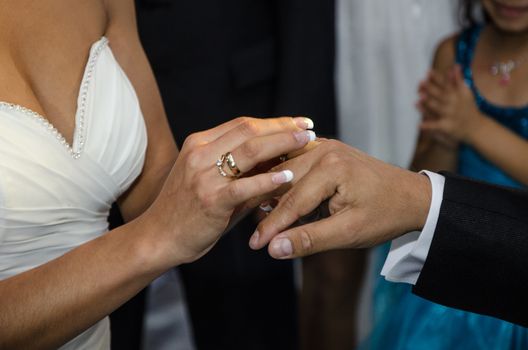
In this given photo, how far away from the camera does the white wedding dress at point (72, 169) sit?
3.96ft

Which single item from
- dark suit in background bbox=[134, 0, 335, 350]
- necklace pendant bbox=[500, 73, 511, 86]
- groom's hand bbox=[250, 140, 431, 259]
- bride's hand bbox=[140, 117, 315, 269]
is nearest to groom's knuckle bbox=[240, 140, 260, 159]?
bride's hand bbox=[140, 117, 315, 269]

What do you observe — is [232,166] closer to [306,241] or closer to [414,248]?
[306,241]

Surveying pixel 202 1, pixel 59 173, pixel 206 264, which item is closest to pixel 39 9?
pixel 59 173

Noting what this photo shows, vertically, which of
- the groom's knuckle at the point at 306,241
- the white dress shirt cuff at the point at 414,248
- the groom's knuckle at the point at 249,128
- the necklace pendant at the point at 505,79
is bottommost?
the necklace pendant at the point at 505,79

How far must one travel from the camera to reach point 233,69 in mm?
2100

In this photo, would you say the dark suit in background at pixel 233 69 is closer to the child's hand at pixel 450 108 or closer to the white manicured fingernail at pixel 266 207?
the child's hand at pixel 450 108

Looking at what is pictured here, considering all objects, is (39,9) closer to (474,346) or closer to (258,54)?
(258,54)

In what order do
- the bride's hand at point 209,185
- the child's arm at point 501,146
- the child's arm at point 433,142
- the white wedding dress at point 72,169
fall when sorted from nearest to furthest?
the bride's hand at point 209,185 → the white wedding dress at point 72,169 → the child's arm at point 501,146 → the child's arm at point 433,142

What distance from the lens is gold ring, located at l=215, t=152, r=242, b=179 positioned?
1.07 m

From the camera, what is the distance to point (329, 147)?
3.91 ft

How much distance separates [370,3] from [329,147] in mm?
1639

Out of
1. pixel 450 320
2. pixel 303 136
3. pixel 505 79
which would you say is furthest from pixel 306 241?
A: pixel 505 79

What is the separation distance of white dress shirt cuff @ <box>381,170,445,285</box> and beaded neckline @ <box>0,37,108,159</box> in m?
0.54

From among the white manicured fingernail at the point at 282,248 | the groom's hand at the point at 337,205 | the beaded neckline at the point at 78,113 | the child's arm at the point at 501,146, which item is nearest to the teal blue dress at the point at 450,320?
the child's arm at the point at 501,146
